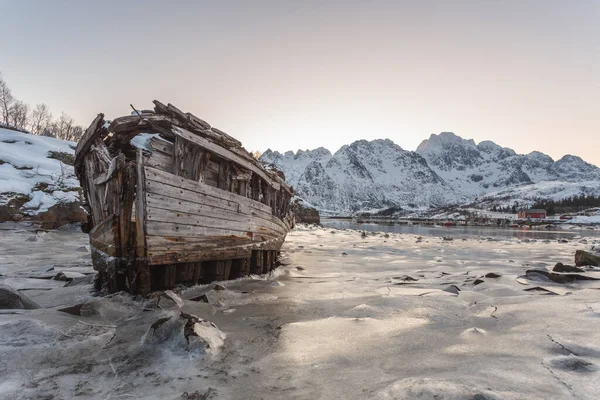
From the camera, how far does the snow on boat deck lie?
9.32 ft

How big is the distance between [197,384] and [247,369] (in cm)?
51

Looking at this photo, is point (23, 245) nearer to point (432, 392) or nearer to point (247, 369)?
point (247, 369)

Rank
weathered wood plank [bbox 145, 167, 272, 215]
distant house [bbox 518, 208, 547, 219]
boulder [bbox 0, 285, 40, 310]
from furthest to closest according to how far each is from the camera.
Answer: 1. distant house [bbox 518, 208, 547, 219]
2. weathered wood plank [bbox 145, 167, 272, 215]
3. boulder [bbox 0, 285, 40, 310]

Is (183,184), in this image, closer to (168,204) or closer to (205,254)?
(168,204)

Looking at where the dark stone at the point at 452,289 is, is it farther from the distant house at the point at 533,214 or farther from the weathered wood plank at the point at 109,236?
the distant house at the point at 533,214

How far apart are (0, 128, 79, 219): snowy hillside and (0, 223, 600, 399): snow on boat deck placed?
71.8 ft

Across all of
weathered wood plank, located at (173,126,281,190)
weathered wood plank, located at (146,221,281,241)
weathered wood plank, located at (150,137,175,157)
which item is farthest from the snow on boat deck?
weathered wood plank, located at (173,126,281,190)

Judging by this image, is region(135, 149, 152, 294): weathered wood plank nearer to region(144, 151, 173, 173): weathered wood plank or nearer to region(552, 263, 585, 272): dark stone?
region(144, 151, 173, 173): weathered wood plank

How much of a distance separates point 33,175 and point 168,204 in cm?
2753

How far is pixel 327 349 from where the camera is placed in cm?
379

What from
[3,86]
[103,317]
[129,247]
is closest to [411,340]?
[103,317]

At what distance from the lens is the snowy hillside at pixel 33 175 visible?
76.4 feet

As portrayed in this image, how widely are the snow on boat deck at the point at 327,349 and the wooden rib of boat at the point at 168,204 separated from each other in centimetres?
71

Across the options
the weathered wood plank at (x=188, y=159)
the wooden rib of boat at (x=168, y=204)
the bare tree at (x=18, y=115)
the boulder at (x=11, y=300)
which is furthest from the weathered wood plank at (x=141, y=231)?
the bare tree at (x=18, y=115)
